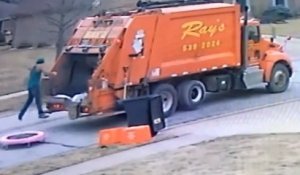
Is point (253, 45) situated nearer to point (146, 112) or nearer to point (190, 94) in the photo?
point (190, 94)

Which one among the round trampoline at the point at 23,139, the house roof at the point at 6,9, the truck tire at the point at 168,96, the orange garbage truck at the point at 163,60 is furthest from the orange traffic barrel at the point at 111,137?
the house roof at the point at 6,9

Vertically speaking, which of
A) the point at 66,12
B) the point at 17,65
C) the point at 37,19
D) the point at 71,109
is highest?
the point at 66,12

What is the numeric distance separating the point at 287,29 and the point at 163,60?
83.5 ft

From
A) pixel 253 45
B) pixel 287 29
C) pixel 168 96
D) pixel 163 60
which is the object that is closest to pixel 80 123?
pixel 168 96

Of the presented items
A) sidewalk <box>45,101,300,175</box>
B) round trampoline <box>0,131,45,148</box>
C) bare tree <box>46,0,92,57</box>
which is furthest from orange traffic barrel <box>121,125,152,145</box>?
bare tree <box>46,0,92,57</box>

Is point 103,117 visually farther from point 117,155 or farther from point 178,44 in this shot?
point 117,155

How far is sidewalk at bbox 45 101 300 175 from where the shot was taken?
15375 mm

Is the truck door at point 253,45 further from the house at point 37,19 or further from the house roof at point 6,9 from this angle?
the house roof at point 6,9

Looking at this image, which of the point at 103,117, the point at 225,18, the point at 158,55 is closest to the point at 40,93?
the point at 103,117

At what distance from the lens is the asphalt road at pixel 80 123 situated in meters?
17.6

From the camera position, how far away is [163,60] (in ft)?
69.3

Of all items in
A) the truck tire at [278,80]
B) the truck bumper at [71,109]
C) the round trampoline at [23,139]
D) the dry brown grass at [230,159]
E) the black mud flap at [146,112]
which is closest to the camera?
the dry brown grass at [230,159]

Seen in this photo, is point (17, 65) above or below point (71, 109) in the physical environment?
above

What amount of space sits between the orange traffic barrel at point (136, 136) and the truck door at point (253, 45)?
6815 millimetres
